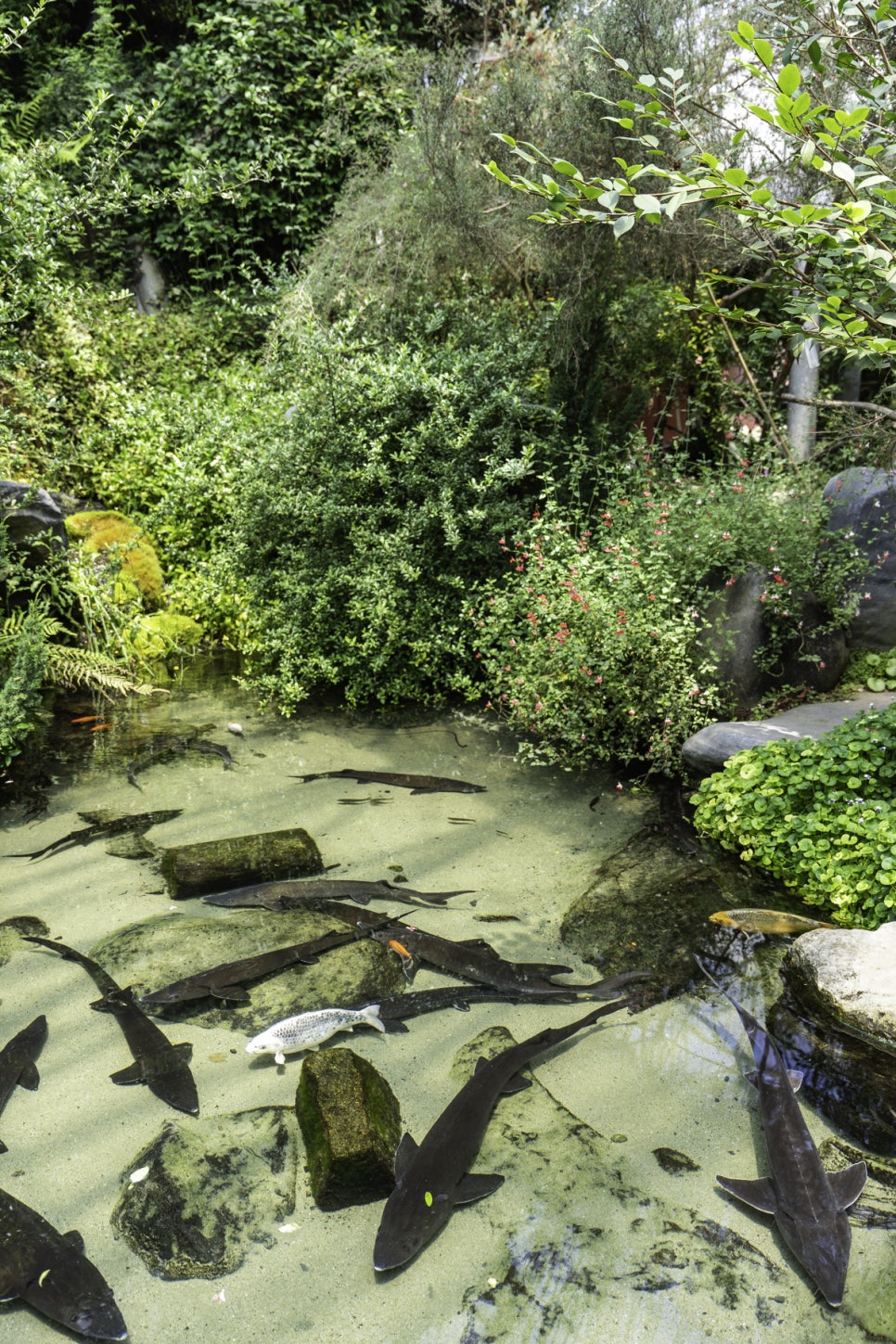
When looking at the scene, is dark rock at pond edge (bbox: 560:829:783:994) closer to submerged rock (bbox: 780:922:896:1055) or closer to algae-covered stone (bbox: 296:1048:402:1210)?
submerged rock (bbox: 780:922:896:1055)

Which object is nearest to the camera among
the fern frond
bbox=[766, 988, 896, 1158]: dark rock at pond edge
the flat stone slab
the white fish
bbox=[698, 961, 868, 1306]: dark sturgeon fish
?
bbox=[698, 961, 868, 1306]: dark sturgeon fish

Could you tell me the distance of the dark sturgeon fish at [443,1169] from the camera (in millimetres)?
2592

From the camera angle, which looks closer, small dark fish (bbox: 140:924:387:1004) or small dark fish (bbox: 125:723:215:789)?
small dark fish (bbox: 140:924:387:1004)

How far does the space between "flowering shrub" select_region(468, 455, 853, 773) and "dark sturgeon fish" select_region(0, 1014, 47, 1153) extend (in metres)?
3.39

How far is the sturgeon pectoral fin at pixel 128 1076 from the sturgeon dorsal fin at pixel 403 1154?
1.04 metres

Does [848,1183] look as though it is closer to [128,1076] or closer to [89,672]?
[128,1076]

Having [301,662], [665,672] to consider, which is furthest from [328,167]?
[665,672]

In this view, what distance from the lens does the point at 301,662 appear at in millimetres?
6902

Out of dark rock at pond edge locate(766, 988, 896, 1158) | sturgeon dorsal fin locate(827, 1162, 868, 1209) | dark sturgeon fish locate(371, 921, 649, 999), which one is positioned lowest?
dark rock at pond edge locate(766, 988, 896, 1158)

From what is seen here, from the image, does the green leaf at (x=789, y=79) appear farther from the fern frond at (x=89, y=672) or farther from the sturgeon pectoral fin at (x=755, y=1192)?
the fern frond at (x=89, y=672)

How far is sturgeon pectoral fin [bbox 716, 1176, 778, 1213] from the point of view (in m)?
2.71

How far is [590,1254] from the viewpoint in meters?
2.62

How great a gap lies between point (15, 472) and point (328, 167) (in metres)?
5.83

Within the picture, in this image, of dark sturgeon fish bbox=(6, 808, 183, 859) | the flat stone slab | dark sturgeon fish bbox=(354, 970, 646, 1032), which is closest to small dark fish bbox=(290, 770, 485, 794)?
dark sturgeon fish bbox=(6, 808, 183, 859)
